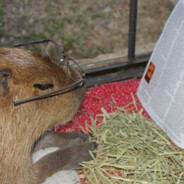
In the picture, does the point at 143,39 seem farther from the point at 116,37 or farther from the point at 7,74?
the point at 7,74

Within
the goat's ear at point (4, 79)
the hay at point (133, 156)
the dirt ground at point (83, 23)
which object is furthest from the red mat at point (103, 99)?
the goat's ear at point (4, 79)

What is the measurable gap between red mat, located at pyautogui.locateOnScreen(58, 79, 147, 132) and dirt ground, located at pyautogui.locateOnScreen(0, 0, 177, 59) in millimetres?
283

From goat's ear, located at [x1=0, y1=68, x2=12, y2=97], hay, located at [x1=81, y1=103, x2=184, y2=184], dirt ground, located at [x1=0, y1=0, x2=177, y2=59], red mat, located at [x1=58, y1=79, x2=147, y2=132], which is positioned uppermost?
dirt ground, located at [x1=0, y1=0, x2=177, y2=59]

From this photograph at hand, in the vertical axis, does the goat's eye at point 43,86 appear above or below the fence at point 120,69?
below

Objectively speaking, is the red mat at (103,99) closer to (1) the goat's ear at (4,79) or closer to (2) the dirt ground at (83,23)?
(2) the dirt ground at (83,23)

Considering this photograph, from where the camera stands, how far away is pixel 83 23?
2576mm

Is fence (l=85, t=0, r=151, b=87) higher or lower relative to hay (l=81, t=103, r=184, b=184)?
higher

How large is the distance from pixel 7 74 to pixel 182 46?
0.92 m

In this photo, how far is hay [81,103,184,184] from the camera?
1.46 meters

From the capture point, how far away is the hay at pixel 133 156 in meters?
1.46

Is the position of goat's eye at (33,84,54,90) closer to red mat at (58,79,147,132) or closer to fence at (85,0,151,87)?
red mat at (58,79,147,132)

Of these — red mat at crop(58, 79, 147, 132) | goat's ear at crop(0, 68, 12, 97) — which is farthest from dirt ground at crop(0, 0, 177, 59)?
goat's ear at crop(0, 68, 12, 97)

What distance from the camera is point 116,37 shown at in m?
2.45

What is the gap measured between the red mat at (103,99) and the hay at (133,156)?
0.18m
